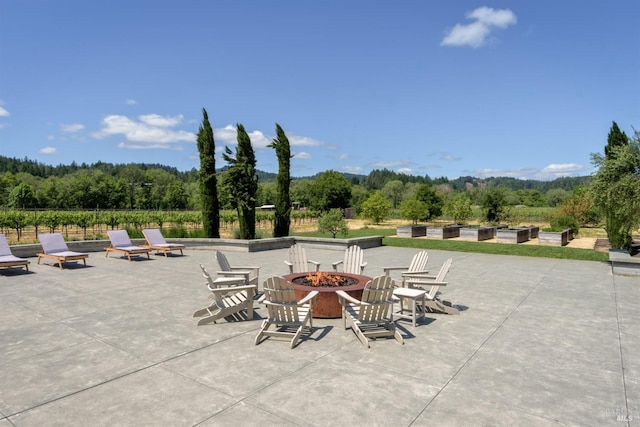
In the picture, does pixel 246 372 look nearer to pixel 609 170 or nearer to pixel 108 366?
pixel 108 366

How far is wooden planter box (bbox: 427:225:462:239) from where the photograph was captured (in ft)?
86.5

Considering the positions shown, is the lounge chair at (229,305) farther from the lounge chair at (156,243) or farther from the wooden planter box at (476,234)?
the wooden planter box at (476,234)

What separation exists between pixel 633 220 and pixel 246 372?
1404 cm

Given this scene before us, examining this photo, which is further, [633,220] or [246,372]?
[633,220]

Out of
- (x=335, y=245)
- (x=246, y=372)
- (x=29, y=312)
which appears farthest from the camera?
(x=335, y=245)

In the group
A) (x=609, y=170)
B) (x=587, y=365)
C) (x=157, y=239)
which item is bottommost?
(x=587, y=365)

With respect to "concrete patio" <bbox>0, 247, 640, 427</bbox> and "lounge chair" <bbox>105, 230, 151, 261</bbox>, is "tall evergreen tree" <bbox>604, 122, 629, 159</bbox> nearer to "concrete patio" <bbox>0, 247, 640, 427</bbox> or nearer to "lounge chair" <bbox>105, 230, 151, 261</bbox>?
"concrete patio" <bbox>0, 247, 640, 427</bbox>

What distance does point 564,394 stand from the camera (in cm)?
402

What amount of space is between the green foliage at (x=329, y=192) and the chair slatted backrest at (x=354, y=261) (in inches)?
2504

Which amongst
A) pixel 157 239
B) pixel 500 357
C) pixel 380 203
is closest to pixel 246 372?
pixel 500 357

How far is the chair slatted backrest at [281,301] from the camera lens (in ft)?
17.9

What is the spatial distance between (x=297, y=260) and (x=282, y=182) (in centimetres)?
1116

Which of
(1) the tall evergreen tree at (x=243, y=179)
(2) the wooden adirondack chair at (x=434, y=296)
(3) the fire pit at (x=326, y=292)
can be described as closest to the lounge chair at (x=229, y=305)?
(3) the fire pit at (x=326, y=292)

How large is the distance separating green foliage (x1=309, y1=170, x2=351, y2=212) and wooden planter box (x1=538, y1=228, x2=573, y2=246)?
51458 mm
